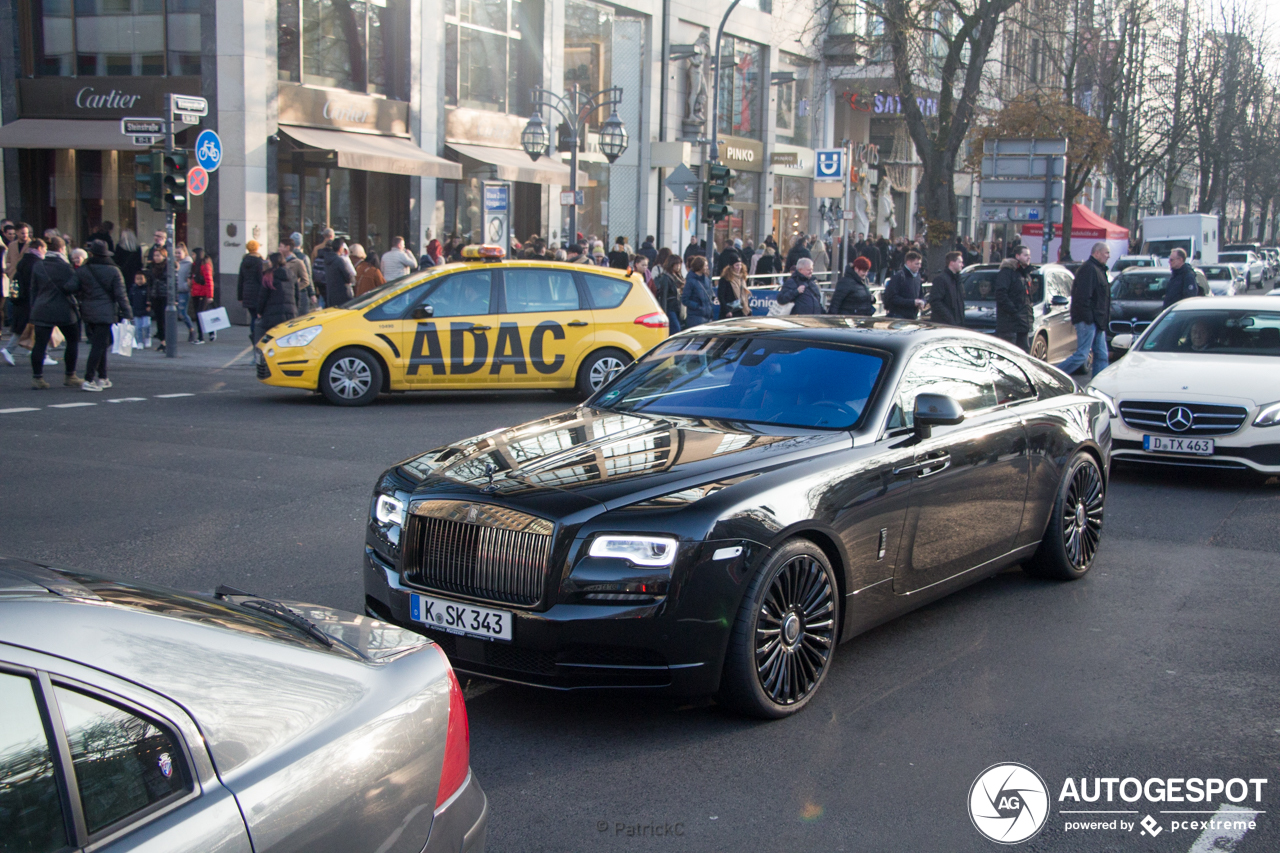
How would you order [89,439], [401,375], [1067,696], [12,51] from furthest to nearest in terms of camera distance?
[12,51] < [401,375] < [89,439] < [1067,696]

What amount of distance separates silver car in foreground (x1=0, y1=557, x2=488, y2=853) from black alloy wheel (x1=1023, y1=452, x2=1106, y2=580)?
15.7 feet

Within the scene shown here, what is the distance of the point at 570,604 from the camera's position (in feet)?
14.0

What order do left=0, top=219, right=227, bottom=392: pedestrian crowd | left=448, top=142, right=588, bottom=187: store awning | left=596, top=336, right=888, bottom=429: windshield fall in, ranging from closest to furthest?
left=596, top=336, right=888, bottom=429: windshield < left=0, top=219, right=227, bottom=392: pedestrian crowd < left=448, top=142, right=588, bottom=187: store awning

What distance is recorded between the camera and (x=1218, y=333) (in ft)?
36.1

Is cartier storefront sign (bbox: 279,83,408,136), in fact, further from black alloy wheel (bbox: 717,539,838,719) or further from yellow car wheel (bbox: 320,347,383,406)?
black alloy wheel (bbox: 717,539,838,719)

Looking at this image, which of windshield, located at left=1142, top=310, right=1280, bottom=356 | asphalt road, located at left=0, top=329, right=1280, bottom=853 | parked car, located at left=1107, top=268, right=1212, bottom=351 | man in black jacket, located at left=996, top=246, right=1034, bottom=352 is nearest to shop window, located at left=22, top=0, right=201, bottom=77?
asphalt road, located at left=0, top=329, right=1280, bottom=853

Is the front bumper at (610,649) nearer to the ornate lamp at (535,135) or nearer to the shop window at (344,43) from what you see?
the ornate lamp at (535,135)

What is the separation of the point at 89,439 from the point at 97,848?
1016 cm

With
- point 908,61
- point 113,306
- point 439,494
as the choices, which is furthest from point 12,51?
point 439,494

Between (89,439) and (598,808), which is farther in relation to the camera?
(89,439)

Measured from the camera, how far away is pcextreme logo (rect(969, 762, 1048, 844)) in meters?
3.82

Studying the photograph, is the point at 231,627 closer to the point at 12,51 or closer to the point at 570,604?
the point at 570,604

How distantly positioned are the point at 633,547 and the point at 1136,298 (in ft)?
73.0

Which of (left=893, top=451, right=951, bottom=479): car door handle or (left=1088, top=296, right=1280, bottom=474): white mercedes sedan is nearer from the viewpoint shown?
(left=893, top=451, right=951, bottom=479): car door handle
